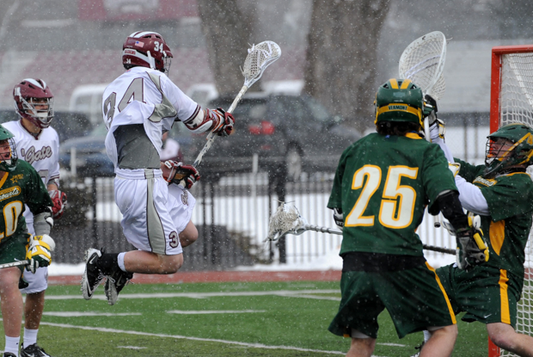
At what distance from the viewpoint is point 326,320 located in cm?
695

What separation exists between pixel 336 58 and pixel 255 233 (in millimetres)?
6177

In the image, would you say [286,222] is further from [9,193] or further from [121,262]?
[9,193]

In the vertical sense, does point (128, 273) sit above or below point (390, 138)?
below

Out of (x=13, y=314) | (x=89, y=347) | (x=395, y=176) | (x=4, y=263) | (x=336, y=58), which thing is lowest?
(x=89, y=347)

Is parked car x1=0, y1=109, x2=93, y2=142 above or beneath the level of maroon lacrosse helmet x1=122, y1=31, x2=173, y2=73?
above

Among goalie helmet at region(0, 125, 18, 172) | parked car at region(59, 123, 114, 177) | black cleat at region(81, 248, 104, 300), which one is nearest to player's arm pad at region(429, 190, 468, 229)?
black cleat at region(81, 248, 104, 300)

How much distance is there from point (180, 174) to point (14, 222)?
111 centimetres

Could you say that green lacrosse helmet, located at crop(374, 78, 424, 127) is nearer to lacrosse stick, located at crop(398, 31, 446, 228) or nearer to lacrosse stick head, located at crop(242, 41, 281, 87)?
lacrosse stick, located at crop(398, 31, 446, 228)

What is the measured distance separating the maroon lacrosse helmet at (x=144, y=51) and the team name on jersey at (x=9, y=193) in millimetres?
1050

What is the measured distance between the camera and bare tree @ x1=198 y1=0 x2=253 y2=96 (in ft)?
55.1

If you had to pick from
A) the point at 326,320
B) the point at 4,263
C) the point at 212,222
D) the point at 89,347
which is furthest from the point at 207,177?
the point at 4,263

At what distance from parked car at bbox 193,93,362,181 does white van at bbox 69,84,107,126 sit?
430 centimetres

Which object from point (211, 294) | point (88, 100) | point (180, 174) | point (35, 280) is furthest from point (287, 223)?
point (88, 100)

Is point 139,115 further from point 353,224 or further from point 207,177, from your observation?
point 207,177
